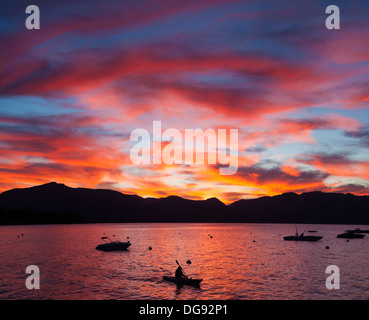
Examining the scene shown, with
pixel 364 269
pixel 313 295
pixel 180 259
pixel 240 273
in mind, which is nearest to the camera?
pixel 313 295

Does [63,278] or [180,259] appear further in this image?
[180,259]

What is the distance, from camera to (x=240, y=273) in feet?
210
